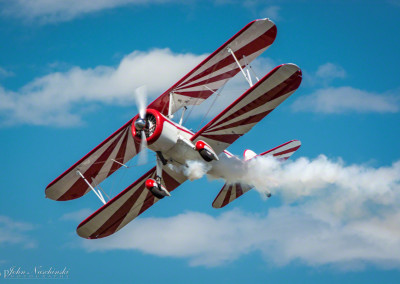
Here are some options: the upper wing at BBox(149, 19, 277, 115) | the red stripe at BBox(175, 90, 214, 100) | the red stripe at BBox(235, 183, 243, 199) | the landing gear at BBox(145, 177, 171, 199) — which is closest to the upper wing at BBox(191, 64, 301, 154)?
the upper wing at BBox(149, 19, 277, 115)

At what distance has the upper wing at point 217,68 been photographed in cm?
2494

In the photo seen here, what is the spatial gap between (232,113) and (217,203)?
4.84 meters

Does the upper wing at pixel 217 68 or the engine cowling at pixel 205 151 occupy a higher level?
the upper wing at pixel 217 68

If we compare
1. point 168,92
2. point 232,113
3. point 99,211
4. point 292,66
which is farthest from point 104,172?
point 292,66

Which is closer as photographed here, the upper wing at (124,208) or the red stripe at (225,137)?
the red stripe at (225,137)

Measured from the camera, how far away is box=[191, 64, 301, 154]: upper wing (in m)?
23.2

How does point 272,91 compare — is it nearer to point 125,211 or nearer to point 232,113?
point 232,113

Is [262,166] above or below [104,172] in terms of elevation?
below

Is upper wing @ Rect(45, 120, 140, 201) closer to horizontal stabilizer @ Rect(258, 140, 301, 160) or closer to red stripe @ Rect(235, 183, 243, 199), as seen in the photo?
red stripe @ Rect(235, 183, 243, 199)

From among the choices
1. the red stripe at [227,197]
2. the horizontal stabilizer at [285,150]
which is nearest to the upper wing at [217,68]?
the horizontal stabilizer at [285,150]

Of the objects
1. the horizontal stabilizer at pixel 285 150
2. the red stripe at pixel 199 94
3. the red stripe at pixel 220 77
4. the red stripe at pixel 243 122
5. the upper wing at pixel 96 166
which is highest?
the red stripe at pixel 220 77

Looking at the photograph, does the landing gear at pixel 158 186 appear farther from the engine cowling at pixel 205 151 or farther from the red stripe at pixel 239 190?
the red stripe at pixel 239 190

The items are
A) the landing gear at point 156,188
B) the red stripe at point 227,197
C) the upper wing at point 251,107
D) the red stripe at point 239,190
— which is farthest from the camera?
the red stripe at point 227,197

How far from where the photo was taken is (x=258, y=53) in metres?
25.6
